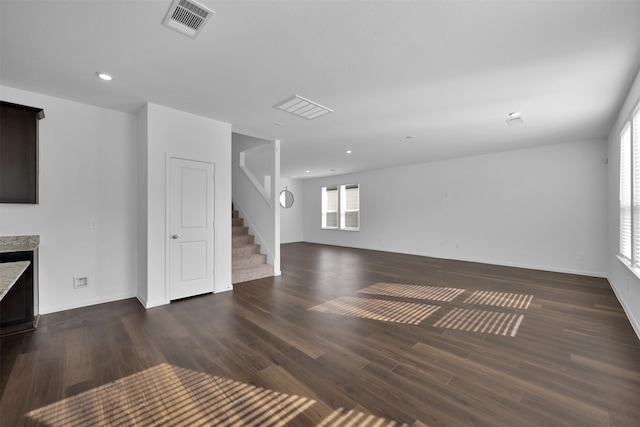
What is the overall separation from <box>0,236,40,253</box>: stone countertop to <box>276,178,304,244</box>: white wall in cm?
769

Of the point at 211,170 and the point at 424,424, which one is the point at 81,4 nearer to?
the point at 211,170

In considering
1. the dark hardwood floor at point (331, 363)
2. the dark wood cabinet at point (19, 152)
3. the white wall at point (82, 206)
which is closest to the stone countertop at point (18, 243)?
the white wall at point (82, 206)

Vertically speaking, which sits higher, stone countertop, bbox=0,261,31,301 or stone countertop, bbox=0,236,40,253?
stone countertop, bbox=0,236,40,253

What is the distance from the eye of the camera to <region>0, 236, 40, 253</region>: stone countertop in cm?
285

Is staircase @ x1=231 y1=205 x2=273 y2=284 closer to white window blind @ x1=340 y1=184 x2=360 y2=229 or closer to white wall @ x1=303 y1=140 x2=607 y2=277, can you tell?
white wall @ x1=303 y1=140 x2=607 y2=277

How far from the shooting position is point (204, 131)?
4.05 m

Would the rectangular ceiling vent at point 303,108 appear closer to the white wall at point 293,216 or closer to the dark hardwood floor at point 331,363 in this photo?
the dark hardwood floor at point 331,363

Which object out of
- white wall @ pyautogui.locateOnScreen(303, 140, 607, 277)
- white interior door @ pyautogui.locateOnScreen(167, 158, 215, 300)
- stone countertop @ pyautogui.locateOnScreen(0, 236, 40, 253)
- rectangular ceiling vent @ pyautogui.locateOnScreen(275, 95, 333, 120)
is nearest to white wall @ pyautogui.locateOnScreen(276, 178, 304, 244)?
white wall @ pyautogui.locateOnScreen(303, 140, 607, 277)

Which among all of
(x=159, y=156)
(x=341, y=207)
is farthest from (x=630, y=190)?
(x=341, y=207)

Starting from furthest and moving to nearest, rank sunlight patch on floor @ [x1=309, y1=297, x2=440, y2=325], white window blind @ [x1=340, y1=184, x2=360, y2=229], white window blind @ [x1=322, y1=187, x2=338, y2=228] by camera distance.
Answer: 1. white window blind @ [x1=322, y1=187, x2=338, y2=228]
2. white window blind @ [x1=340, y1=184, x2=360, y2=229]
3. sunlight patch on floor @ [x1=309, y1=297, x2=440, y2=325]

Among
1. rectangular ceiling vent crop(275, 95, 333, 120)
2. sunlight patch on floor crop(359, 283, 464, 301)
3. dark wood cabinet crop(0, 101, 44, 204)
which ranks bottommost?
sunlight patch on floor crop(359, 283, 464, 301)

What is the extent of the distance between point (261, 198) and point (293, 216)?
17.9 ft

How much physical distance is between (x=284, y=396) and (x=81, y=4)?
290cm

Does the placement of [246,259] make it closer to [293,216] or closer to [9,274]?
[9,274]
